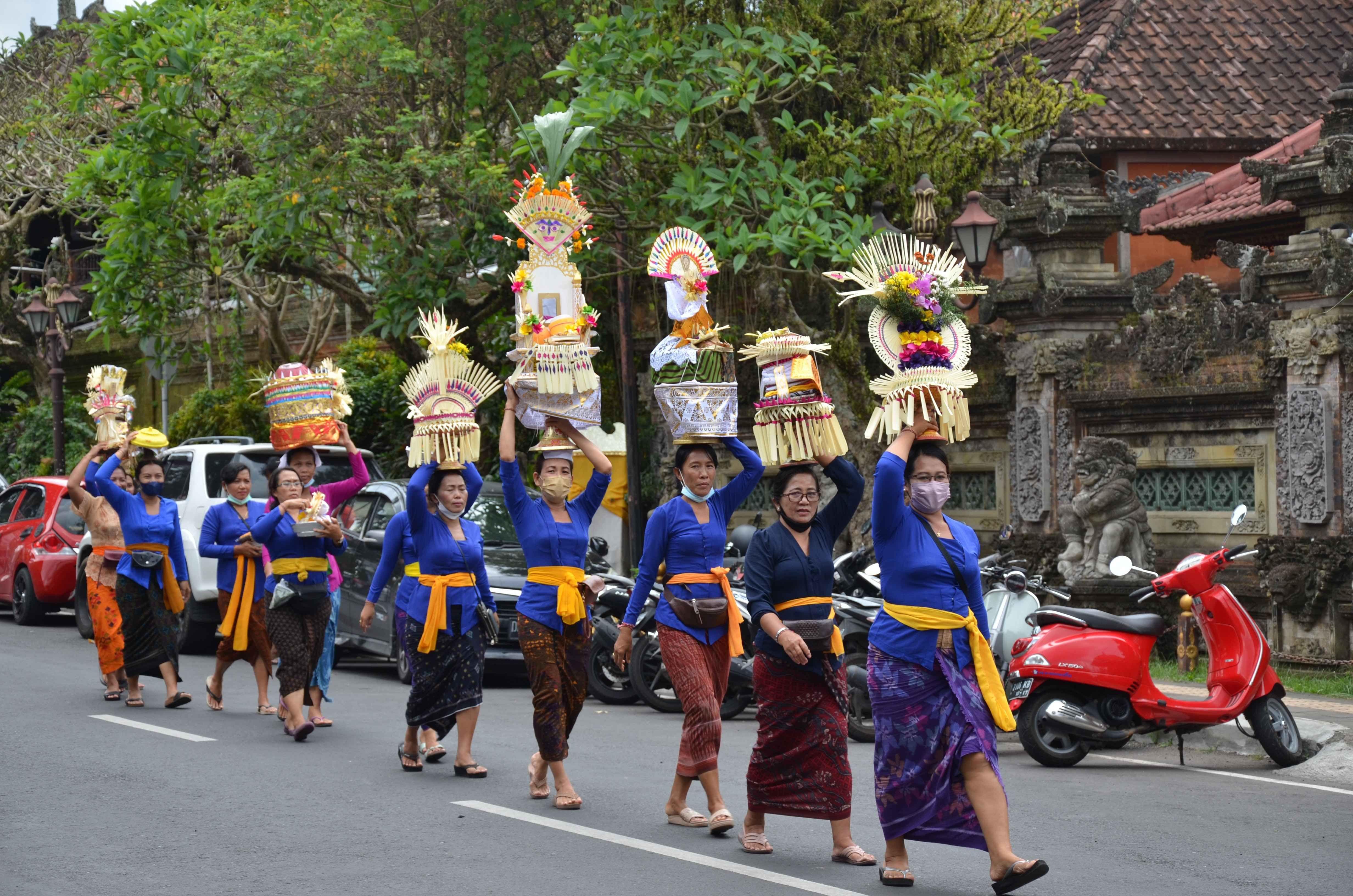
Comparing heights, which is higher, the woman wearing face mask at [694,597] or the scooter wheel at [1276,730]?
the woman wearing face mask at [694,597]

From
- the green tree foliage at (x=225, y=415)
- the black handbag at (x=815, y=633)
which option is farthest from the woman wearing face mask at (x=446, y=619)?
the green tree foliage at (x=225, y=415)

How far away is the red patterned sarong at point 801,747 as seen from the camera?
22.2ft

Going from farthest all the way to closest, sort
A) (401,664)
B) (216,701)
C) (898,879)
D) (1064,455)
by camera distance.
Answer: (1064,455)
(401,664)
(216,701)
(898,879)

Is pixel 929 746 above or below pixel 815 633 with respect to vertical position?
below

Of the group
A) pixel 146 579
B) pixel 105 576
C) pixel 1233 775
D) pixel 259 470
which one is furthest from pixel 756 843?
pixel 259 470

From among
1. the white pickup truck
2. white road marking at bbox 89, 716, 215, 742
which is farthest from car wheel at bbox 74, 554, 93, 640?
white road marking at bbox 89, 716, 215, 742

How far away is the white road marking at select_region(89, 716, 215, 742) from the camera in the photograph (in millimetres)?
10219

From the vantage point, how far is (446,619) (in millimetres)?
8828

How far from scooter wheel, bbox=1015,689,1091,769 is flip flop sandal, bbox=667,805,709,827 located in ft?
9.19

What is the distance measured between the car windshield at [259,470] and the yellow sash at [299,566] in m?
4.63

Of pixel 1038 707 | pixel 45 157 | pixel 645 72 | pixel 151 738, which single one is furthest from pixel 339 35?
pixel 45 157

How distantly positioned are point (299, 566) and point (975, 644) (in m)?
5.35

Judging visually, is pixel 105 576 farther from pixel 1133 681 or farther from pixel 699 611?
pixel 1133 681

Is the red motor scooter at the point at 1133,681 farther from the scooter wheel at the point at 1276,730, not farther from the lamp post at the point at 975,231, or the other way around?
the lamp post at the point at 975,231
